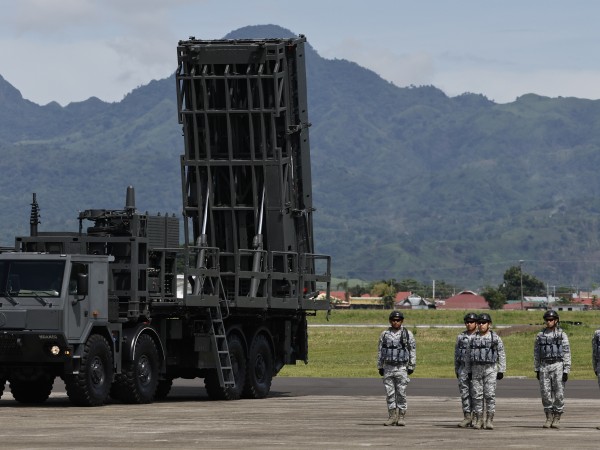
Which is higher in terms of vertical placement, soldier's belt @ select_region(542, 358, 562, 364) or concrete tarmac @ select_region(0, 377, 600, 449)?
soldier's belt @ select_region(542, 358, 562, 364)

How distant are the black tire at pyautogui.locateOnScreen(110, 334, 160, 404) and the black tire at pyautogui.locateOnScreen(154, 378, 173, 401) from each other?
2.34 metres

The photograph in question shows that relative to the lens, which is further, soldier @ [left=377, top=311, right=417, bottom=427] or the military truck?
the military truck

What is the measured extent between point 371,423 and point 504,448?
5279 millimetres

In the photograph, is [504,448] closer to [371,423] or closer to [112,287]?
[371,423]

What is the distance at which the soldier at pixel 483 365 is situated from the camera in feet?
77.8

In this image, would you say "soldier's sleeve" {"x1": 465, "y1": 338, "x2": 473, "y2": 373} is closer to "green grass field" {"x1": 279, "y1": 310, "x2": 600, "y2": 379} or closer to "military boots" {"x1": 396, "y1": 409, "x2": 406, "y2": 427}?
"military boots" {"x1": 396, "y1": 409, "x2": 406, "y2": 427}

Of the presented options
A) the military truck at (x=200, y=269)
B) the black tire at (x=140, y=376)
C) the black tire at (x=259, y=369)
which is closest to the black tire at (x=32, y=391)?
the military truck at (x=200, y=269)

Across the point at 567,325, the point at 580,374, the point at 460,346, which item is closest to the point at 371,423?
the point at 460,346

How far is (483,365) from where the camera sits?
23.9 m

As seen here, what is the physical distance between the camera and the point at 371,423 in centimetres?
2462

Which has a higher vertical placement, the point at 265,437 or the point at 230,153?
the point at 230,153

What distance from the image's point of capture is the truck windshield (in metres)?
27.9

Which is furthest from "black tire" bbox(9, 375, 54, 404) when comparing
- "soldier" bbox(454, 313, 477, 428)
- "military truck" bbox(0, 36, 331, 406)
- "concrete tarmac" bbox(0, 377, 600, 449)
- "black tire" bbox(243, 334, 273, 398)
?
"soldier" bbox(454, 313, 477, 428)

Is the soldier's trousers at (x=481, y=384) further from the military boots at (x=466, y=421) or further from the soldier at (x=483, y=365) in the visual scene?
the military boots at (x=466, y=421)
